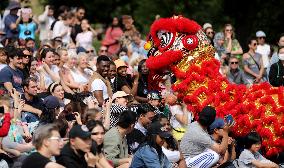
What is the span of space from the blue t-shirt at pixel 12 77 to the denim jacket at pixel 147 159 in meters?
3.66

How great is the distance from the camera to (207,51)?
13.1m

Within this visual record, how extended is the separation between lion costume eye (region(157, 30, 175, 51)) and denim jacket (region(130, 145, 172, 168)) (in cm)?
214

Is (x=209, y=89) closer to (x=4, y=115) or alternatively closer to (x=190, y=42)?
(x=190, y=42)

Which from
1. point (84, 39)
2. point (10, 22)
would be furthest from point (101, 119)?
point (84, 39)

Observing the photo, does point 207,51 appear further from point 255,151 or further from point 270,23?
point 270,23

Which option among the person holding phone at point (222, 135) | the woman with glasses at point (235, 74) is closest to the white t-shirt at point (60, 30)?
the woman with glasses at point (235, 74)

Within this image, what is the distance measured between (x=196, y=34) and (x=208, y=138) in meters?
1.73

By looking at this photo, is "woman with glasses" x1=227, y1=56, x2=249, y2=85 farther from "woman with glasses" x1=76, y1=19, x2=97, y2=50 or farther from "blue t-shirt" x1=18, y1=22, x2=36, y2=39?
"blue t-shirt" x1=18, y1=22, x2=36, y2=39

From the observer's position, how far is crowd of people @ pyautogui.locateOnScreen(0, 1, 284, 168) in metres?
10.2

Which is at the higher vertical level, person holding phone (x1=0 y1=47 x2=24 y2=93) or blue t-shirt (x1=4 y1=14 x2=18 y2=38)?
blue t-shirt (x1=4 y1=14 x2=18 y2=38)

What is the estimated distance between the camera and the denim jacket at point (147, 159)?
1141 cm

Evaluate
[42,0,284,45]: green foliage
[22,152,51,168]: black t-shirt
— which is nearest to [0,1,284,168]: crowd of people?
[22,152,51,168]: black t-shirt

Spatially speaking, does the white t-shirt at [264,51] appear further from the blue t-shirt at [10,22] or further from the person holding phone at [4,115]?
the person holding phone at [4,115]

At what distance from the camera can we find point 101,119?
508 inches
